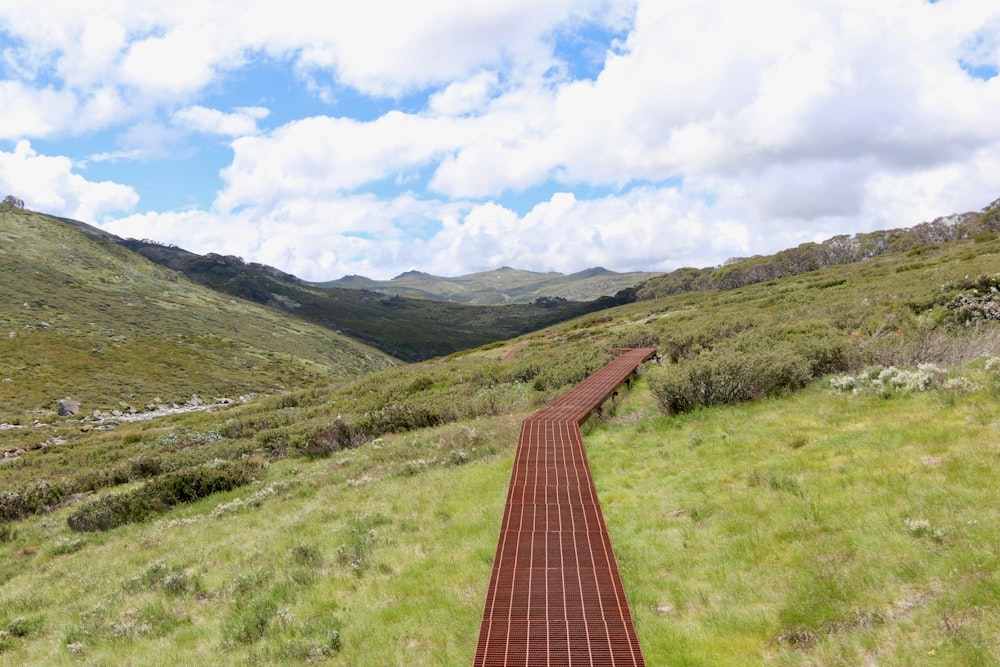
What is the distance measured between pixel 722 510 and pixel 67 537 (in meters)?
16.6

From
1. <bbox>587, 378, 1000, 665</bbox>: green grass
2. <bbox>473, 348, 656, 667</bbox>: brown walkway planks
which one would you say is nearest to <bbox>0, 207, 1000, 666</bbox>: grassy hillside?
<bbox>587, 378, 1000, 665</bbox>: green grass

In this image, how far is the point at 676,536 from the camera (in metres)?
6.96

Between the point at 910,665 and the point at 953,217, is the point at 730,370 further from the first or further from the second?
the point at 953,217

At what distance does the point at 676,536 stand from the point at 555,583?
2.00 metres

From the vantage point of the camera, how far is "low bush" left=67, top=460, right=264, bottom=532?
1408cm

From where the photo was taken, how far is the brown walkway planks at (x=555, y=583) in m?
4.91

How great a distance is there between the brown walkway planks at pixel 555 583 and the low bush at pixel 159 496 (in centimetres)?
1090

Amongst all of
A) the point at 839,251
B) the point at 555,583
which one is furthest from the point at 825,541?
the point at 839,251

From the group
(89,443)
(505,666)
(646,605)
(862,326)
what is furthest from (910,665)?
(89,443)

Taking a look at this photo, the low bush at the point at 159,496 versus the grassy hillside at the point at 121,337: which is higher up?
the grassy hillside at the point at 121,337

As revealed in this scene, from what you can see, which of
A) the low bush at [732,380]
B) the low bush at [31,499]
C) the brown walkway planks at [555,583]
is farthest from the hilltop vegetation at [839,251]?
the low bush at [31,499]

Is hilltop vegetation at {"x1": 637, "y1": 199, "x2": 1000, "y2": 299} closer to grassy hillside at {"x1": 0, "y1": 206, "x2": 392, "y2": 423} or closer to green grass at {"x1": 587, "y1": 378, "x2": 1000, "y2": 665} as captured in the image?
grassy hillside at {"x1": 0, "y1": 206, "x2": 392, "y2": 423}

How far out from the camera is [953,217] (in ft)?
353

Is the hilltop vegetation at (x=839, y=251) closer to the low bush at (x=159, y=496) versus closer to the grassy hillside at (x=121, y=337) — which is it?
the grassy hillside at (x=121, y=337)
